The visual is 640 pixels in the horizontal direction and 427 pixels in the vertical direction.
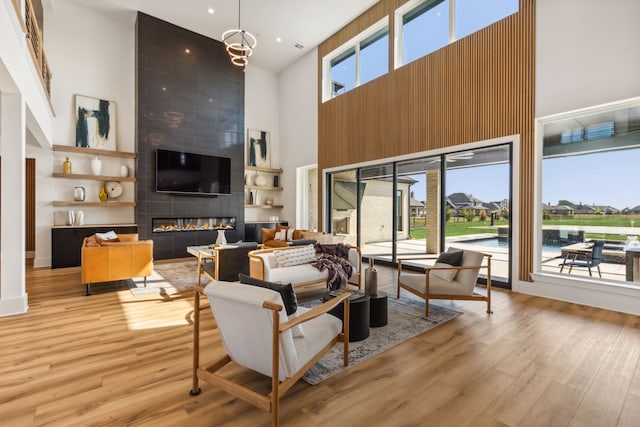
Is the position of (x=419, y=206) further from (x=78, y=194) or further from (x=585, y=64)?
(x=78, y=194)

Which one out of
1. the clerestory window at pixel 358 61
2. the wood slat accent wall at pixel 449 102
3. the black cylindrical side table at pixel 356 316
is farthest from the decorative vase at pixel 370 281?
the clerestory window at pixel 358 61

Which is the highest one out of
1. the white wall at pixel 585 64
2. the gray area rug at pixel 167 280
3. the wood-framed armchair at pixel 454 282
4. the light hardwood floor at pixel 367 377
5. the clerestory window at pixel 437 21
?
the clerestory window at pixel 437 21

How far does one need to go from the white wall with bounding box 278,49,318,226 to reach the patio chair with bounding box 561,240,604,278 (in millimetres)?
6291

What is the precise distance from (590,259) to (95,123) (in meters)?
10.0

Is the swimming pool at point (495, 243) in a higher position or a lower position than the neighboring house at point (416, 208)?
lower

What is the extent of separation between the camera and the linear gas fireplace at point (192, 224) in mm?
7789

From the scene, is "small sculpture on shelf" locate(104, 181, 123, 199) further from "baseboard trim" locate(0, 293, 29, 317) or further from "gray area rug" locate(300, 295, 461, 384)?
"gray area rug" locate(300, 295, 461, 384)

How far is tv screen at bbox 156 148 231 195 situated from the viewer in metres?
7.72

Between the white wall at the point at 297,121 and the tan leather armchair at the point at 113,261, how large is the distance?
5278mm

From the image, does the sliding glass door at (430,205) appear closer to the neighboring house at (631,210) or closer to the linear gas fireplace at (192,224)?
the neighboring house at (631,210)

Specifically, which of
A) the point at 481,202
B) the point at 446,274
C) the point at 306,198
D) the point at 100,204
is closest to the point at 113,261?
the point at 100,204

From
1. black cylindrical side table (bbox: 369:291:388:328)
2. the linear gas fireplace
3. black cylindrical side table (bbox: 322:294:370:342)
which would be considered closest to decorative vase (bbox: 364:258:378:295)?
black cylindrical side table (bbox: 369:291:388:328)

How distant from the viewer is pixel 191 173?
8.15 meters

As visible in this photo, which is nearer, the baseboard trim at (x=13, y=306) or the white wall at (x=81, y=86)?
the baseboard trim at (x=13, y=306)
